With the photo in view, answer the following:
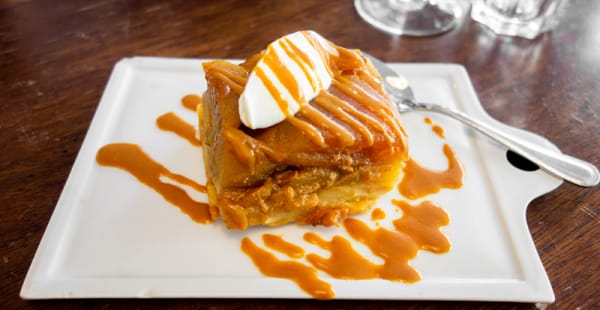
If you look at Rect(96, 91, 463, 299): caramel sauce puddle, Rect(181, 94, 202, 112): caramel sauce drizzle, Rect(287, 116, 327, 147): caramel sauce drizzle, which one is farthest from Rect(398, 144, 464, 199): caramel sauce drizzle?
Rect(181, 94, 202, 112): caramel sauce drizzle

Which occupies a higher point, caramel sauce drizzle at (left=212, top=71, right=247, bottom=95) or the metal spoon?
caramel sauce drizzle at (left=212, top=71, right=247, bottom=95)

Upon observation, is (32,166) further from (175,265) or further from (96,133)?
(175,265)

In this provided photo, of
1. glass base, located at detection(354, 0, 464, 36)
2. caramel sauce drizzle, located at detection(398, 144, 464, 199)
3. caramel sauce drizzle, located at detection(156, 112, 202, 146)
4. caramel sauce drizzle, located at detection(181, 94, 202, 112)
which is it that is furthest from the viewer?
glass base, located at detection(354, 0, 464, 36)

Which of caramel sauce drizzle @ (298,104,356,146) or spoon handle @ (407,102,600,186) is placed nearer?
caramel sauce drizzle @ (298,104,356,146)

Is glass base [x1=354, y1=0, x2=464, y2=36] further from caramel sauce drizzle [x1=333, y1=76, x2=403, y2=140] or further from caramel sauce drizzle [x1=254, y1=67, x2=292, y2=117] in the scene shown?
caramel sauce drizzle [x1=254, y1=67, x2=292, y2=117]

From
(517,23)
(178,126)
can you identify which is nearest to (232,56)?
(178,126)

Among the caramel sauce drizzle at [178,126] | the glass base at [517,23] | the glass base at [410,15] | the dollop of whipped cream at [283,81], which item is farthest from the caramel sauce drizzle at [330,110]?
the glass base at [517,23]

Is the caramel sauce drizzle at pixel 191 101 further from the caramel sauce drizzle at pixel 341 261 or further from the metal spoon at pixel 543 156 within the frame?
the metal spoon at pixel 543 156

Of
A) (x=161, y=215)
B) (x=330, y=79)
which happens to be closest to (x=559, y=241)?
(x=330, y=79)
